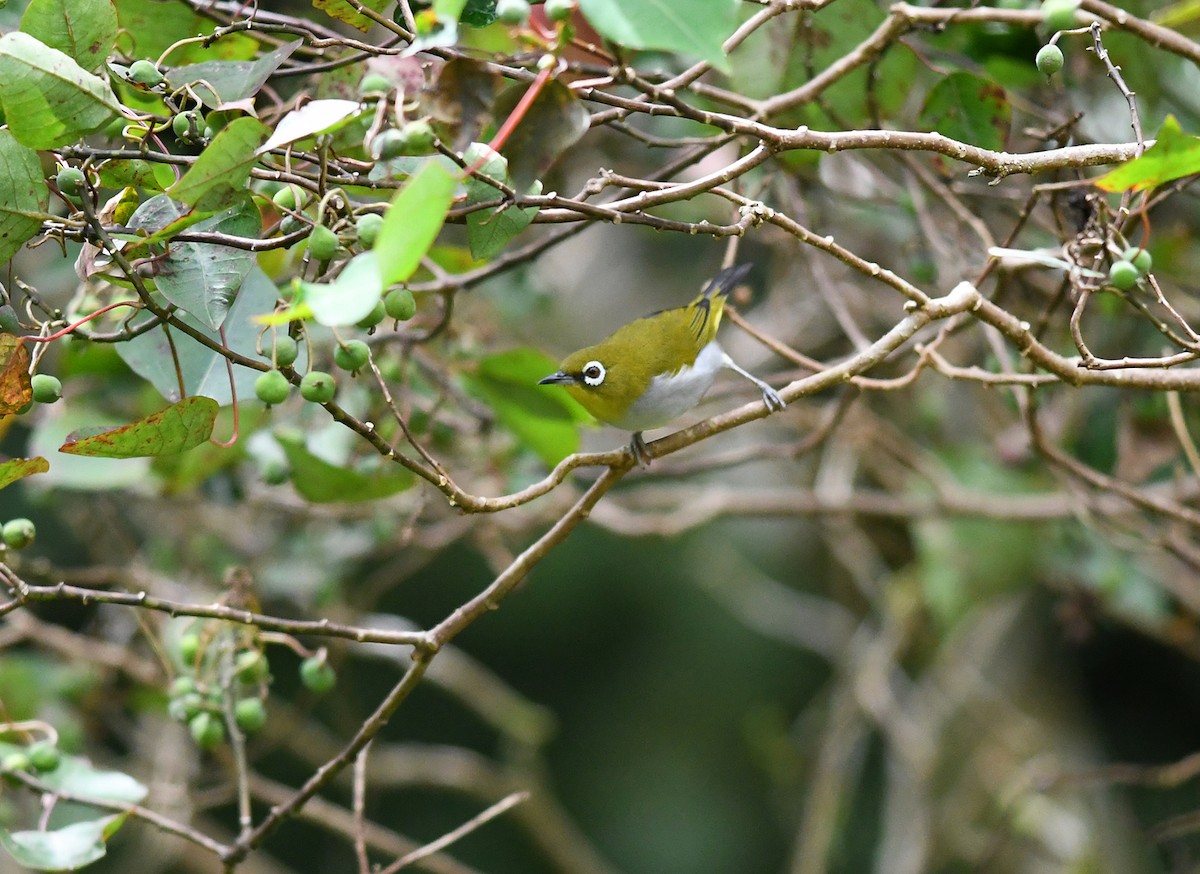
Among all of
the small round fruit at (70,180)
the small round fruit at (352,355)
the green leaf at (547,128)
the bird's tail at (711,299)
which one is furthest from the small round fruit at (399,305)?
the bird's tail at (711,299)

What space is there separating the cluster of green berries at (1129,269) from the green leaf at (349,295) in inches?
42.4

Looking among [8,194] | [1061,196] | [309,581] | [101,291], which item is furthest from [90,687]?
[1061,196]

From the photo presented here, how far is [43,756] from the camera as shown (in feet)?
6.32

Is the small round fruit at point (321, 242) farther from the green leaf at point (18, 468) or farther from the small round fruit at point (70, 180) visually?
the green leaf at point (18, 468)

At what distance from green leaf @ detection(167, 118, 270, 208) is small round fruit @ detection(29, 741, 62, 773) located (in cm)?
110

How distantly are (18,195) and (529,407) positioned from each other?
1.30 m

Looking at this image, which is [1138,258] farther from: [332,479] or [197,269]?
[332,479]

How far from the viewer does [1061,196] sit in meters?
2.18

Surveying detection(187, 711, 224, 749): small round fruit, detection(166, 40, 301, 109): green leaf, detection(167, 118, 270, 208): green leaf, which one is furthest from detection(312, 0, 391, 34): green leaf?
detection(187, 711, 224, 749): small round fruit

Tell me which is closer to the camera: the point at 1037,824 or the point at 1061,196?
the point at 1061,196

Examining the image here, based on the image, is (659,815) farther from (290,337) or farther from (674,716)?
(290,337)

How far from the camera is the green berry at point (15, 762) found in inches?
73.5

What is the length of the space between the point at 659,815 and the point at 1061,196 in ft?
17.4

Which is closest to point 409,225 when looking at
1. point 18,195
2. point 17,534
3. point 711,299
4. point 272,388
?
point 272,388
